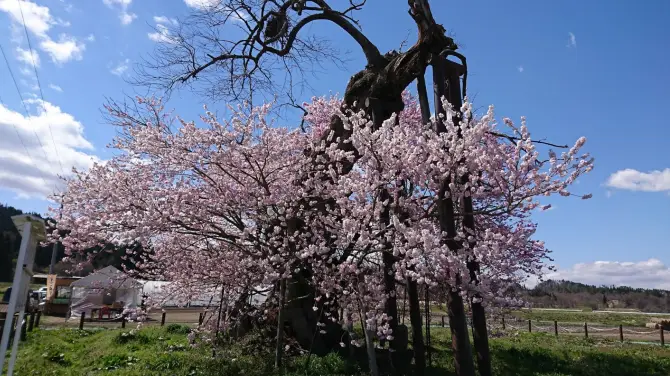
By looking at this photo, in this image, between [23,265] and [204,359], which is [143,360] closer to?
[204,359]

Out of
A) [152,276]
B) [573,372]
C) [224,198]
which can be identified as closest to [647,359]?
[573,372]

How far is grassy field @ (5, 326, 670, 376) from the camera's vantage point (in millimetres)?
8305

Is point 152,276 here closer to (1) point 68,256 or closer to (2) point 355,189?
(1) point 68,256

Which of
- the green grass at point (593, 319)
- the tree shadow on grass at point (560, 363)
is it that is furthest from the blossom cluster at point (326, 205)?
the green grass at point (593, 319)

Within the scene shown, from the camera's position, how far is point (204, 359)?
28.7ft

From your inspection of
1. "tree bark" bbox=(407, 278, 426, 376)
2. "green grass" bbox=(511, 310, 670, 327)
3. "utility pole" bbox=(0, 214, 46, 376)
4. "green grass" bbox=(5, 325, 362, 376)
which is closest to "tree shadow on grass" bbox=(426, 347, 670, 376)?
"tree bark" bbox=(407, 278, 426, 376)

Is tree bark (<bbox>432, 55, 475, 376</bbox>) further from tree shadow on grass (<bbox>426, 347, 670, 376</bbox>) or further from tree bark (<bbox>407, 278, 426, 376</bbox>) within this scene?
tree shadow on grass (<bbox>426, 347, 670, 376</bbox>)

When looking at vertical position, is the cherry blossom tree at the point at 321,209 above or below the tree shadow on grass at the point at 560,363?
above

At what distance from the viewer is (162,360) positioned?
8836 millimetres

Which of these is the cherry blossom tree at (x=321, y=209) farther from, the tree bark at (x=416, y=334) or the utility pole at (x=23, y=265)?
the utility pole at (x=23, y=265)

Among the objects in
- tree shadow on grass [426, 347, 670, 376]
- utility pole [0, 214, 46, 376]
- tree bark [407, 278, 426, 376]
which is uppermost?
utility pole [0, 214, 46, 376]

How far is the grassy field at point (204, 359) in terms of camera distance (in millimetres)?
8305

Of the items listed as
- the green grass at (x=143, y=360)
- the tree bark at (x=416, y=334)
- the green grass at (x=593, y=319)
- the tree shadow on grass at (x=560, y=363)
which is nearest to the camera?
the tree bark at (x=416, y=334)

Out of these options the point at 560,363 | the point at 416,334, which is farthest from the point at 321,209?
the point at 560,363
